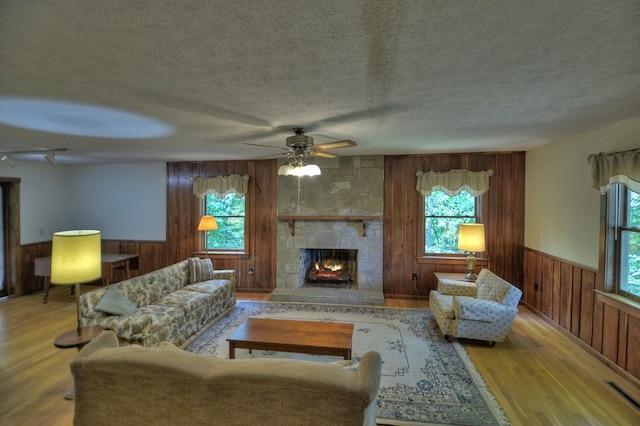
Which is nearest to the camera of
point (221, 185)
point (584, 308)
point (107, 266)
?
point (584, 308)

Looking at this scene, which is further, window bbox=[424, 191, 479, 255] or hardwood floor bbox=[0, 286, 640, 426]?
window bbox=[424, 191, 479, 255]

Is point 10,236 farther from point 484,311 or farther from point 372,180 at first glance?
point 484,311

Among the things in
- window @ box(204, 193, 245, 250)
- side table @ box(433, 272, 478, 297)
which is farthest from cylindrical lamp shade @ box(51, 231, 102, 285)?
side table @ box(433, 272, 478, 297)

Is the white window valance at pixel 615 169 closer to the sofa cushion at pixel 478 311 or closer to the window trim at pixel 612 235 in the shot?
the window trim at pixel 612 235

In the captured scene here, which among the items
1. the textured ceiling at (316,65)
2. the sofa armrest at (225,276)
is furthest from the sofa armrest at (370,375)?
the sofa armrest at (225,276)

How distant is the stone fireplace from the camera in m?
5.19

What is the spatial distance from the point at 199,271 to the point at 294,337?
241cm

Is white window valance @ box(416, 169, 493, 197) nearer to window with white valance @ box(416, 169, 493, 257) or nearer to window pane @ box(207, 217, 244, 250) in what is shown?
window with white valance @ box(416, 169, 493, 257)

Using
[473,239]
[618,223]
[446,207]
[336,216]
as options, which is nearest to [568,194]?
[618,223]

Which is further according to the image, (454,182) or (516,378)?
(454,182)

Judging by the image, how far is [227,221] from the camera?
228 inches

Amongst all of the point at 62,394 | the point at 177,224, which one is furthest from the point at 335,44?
the point at 177,224

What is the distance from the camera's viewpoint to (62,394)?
8.38 feet

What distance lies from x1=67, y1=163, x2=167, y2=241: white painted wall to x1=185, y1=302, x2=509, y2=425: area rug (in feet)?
8.96
